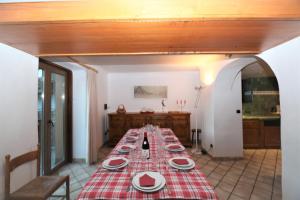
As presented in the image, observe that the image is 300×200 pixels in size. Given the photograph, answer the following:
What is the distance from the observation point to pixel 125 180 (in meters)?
1.24

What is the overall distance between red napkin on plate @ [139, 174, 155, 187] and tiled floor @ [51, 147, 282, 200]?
1655 mm

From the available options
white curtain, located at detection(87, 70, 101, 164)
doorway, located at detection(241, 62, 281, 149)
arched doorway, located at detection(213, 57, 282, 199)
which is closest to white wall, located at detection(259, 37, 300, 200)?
arched doorway, located at detection(213, 57, 282, 199)

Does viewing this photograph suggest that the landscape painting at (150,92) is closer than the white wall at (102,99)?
No

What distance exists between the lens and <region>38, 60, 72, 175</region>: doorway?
2.76m

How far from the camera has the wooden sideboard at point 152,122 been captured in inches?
174

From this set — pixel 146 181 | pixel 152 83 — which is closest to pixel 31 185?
pixel 146 181

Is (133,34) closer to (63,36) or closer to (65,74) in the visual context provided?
(63,36)

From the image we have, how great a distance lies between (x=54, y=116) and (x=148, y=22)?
2830mm

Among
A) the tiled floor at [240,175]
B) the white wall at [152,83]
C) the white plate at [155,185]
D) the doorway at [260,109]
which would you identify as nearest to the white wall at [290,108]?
the tiled floor at [240,175]

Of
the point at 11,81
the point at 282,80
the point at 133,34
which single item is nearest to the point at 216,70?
the point at 282,80

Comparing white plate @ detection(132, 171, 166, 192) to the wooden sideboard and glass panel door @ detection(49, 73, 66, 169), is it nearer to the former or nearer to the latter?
glass panel door @ detection(49, 73, 66, 169)

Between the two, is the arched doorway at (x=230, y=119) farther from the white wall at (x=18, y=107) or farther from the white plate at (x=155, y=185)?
the white wall at (x=18, y=107)

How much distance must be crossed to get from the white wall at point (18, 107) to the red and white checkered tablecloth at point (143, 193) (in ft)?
3.70

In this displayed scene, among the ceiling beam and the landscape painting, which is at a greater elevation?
the ceiling beam
